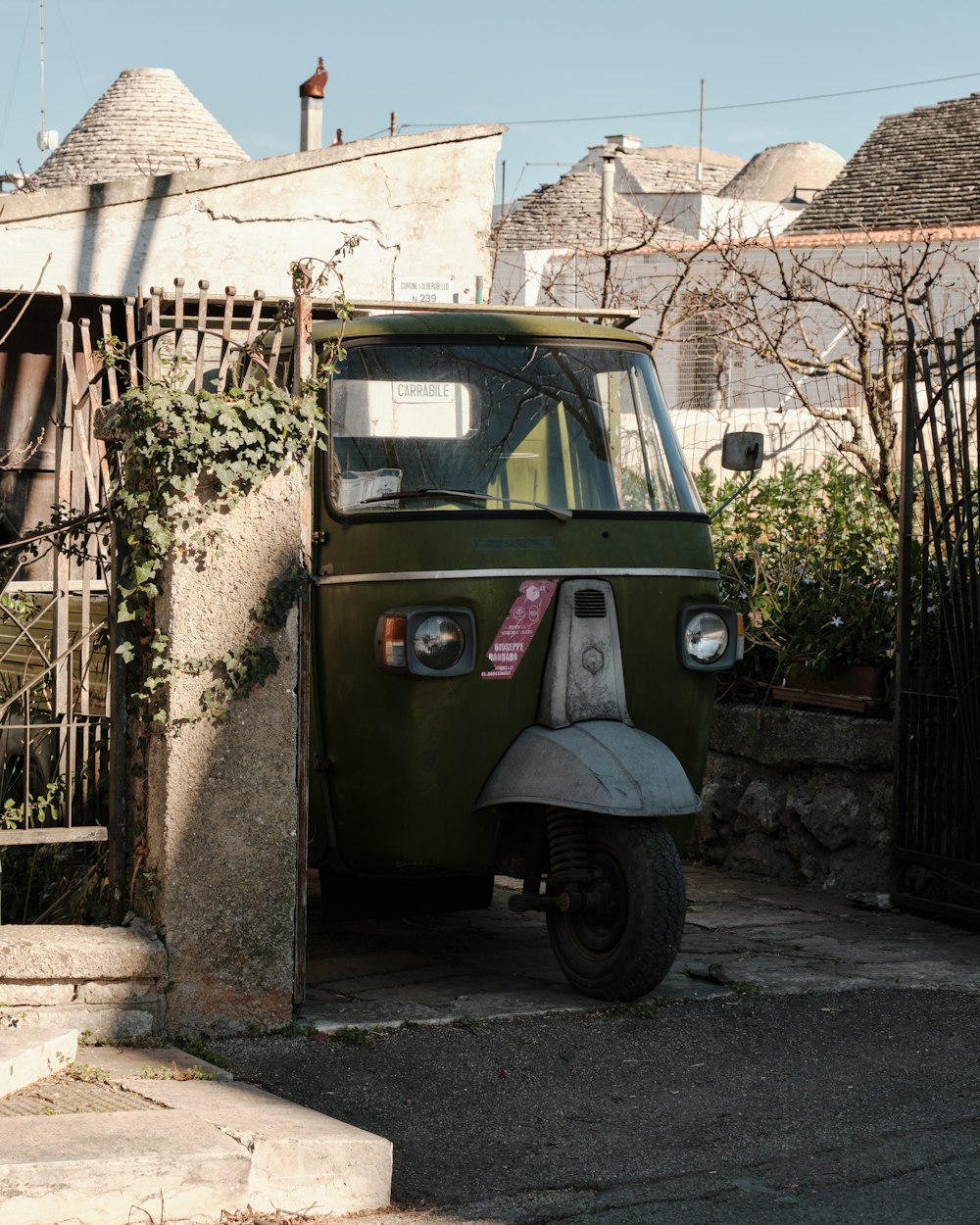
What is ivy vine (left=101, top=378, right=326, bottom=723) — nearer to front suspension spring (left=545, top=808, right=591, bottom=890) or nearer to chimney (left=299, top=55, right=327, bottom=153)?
front suspension spring (left=545, top=808, right=591, bottom=890)

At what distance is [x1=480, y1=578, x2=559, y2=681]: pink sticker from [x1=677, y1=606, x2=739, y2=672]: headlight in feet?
1.84

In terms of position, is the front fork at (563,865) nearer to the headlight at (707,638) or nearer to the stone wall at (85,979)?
the headlight at (707,638)

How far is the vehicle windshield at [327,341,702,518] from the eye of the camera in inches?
237

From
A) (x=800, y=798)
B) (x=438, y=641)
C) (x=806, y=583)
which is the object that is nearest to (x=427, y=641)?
(x=438, y=641)

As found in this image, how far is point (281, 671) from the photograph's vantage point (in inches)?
210

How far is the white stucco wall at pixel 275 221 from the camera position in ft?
34.7

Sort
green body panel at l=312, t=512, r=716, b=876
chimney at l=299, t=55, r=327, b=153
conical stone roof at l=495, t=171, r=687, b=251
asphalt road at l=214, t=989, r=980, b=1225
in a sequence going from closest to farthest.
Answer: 1. asphalt road at l=214, t=989, r=980, b=1225
2. green body panel at l=312, t=512, r=716, b=876
3. chimney at l=299, t=55, r=327, b=153
4. conical stone roof at l=495, t=171, r=687, b=251

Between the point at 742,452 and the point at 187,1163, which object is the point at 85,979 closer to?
the point at 187,1163

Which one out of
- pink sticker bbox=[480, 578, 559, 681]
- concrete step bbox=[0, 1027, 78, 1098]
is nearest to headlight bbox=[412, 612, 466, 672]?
pink sticker bbox=[480, 578, 559, 681]

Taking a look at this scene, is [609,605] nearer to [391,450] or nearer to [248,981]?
[391,450]

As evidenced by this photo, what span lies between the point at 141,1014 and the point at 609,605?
2147mm

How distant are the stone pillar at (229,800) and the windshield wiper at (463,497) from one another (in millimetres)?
617

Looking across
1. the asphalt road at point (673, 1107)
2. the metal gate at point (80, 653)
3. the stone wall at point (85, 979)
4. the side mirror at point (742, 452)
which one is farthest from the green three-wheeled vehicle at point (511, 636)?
the stone wall at point (85, 979)

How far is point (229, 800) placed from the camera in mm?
5254
